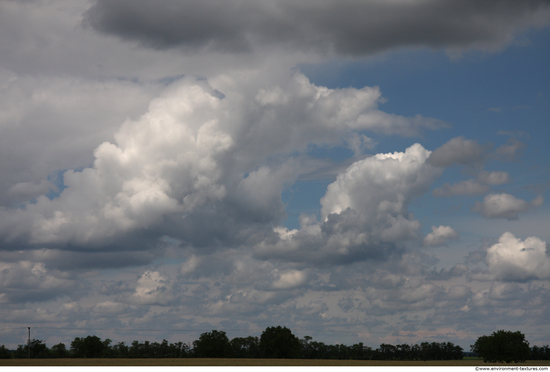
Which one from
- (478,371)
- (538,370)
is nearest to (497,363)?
(478,371)

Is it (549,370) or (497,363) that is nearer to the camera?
(549,370)

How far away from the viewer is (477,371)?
12669 cm

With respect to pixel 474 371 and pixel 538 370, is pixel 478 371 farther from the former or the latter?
pixel 538 370

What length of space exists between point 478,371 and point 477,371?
1172 millimetres

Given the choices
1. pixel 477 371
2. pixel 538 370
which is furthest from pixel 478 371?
pixel 538 370

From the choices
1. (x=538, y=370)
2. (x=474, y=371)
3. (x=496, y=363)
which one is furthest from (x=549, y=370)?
(x=496, y=363)

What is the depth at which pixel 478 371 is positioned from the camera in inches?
5025

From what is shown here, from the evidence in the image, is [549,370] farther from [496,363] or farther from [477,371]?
[496,363]

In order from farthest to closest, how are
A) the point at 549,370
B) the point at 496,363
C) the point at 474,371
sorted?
the point at 496,363 → the point at 474,371 → the point at 549,370

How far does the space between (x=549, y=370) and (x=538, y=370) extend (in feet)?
14.0

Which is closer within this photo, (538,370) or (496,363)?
(538,370)

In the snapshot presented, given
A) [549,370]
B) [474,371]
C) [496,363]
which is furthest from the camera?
[496,363]

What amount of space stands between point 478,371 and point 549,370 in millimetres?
21505

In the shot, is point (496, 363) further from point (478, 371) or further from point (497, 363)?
point (478, 371)
